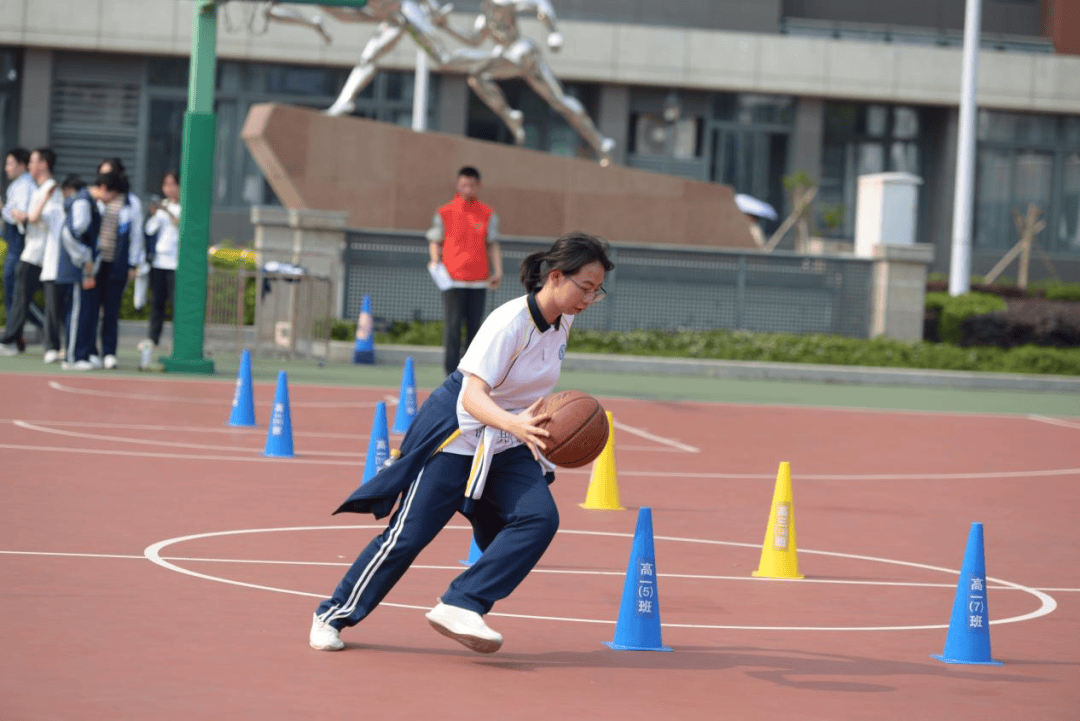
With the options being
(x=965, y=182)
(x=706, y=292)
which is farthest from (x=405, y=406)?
(x=965, y=182)

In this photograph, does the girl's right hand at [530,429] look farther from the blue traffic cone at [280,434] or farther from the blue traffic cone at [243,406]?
the blue traffic cone at [243,406]

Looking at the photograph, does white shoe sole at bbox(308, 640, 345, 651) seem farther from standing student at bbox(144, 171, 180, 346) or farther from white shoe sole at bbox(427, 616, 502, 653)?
standing student at bbox(144, 171, 180, 346)

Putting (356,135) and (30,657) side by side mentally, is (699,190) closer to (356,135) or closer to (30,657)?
(356,135)

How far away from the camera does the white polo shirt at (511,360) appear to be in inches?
273

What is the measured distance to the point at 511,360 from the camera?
7.02m

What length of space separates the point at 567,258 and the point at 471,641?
151 cm

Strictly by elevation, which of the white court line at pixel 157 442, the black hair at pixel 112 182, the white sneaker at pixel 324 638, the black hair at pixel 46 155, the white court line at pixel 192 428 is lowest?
the white sneaker at pixel 324 638

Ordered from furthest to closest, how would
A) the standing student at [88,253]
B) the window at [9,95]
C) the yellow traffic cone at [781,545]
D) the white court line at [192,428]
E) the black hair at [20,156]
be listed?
the window at [9,95] < the black hair at [20,156] < the standing student at [88,253] < the white court line at [192,428] < the yellow traffic cone at [781,545]

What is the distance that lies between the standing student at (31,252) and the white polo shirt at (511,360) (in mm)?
14552

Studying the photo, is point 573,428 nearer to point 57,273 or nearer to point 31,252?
point 57,273

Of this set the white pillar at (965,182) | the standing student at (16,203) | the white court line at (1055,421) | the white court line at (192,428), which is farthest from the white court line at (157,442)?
the white pillar at (965,182)

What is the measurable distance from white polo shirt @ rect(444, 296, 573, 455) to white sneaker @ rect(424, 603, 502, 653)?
2.11ft

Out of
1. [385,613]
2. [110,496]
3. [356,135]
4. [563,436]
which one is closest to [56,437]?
[110,496]

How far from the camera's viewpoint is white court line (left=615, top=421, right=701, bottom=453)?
16259 millimetres
